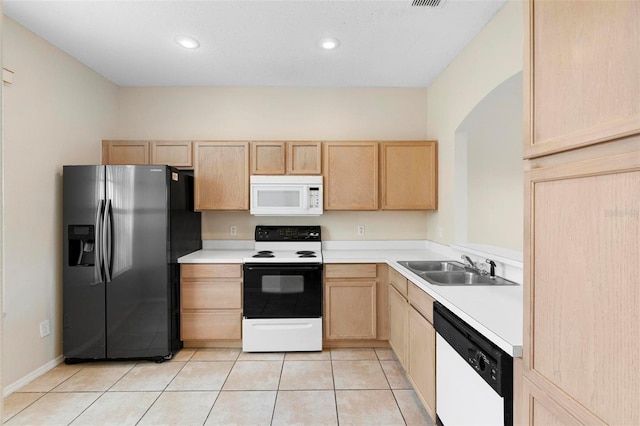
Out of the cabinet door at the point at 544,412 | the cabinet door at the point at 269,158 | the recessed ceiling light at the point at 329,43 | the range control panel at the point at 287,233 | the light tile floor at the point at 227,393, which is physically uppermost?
the recessed ceiling light at the point at 329,43

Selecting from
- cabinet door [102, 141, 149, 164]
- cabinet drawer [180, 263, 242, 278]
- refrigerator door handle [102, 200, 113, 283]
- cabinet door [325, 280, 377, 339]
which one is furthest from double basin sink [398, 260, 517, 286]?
cabinet door [102, 141, 149, 164]

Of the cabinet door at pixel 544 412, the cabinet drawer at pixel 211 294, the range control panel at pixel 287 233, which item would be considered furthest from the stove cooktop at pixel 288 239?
the cabinet door at pixel 544 412

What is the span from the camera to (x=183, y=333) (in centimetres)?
322

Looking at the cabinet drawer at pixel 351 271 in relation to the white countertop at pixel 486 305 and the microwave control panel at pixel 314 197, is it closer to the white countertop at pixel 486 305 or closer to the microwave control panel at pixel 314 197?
the white countertop at pixel 486 305

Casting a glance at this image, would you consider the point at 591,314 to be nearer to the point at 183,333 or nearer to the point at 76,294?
the point at 183,333

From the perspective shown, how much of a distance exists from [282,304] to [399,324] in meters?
1.07

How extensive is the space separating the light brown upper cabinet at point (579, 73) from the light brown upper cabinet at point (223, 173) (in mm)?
2806

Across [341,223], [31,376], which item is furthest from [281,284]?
[31,376]

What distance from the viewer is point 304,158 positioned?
3.56 meters

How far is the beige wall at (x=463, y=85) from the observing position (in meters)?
2.22

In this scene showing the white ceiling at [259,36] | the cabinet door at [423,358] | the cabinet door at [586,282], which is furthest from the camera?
the white ceiling at [259,36]

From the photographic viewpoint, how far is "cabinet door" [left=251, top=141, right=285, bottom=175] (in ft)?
11.6

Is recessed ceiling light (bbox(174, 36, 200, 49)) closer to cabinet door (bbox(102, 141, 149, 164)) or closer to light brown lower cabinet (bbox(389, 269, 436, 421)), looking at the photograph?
cabinet door (bbox(102, 141, 149, 164))

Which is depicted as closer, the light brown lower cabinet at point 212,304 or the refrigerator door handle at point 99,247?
the refrigerator door handle at point 99,247
